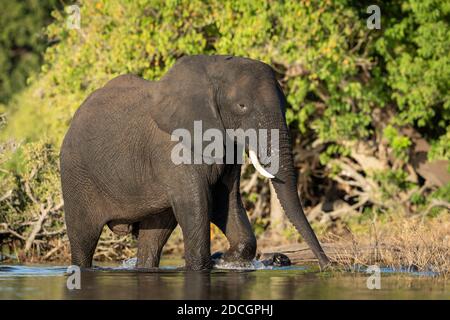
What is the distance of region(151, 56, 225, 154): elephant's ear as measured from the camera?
42.2ft

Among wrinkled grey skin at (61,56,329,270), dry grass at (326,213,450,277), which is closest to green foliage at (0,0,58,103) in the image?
wrinkled grey skin at (61,56,329,270)

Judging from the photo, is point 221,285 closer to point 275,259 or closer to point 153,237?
point 153,237

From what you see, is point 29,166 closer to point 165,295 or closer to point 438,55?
point 438,55

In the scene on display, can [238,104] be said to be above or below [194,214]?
above

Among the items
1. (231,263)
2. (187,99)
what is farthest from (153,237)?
(187,99)

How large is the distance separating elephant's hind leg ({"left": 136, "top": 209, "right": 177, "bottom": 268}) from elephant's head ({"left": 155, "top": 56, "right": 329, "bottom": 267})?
152 cm

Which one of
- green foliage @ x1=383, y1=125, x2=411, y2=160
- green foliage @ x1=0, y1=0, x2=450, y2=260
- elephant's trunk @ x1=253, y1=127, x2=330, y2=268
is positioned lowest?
elephant's trunk @ x1=253, y1=127, x2=330, y2=268

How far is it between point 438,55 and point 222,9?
12.1ft

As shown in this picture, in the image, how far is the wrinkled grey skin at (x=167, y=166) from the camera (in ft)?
41.4

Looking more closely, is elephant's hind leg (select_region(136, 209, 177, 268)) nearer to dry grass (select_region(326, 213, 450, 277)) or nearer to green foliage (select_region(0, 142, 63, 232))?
dry grass (select_region(326, 213, 450, 277))

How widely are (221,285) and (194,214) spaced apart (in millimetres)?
1711

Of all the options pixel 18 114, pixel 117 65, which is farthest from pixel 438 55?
pixel 18 114

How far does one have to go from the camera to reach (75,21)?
21344 millimetres

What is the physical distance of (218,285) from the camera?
36.6 feet
